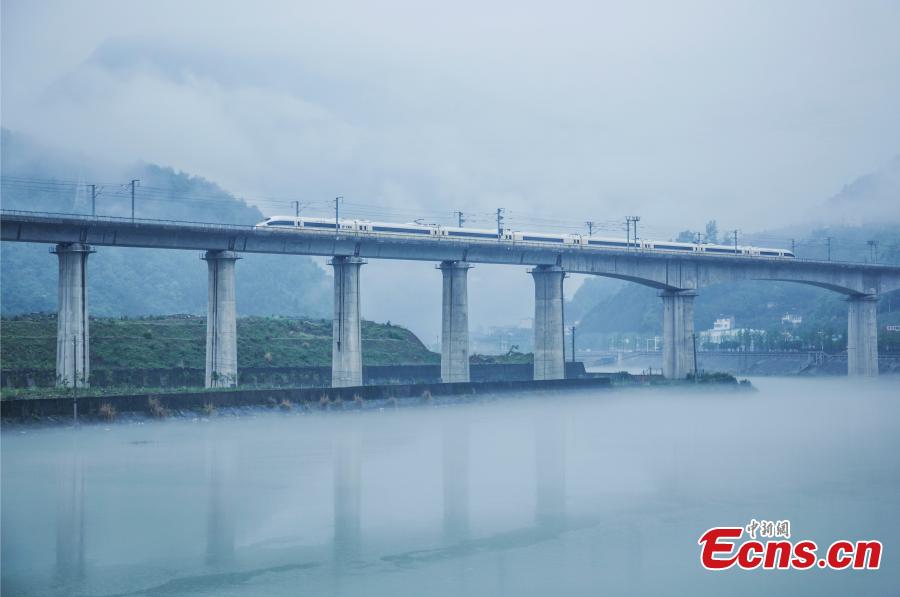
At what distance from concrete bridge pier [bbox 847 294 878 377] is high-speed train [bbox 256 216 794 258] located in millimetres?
11512

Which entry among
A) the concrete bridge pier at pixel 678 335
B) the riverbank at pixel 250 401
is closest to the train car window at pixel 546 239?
the concrete bridge pier at pixel 678 335

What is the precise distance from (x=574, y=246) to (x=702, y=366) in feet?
247

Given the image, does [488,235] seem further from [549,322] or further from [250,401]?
[250,401]

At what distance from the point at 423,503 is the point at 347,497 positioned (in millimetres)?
2607

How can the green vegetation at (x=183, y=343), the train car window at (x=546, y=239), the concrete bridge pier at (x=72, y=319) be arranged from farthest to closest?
the train car window at (x=546, y=239) → the green vegetation at (x=183, y=343) → the concrete bridge pier at (x=72, y=319)

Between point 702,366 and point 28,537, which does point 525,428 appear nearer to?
point 28,537

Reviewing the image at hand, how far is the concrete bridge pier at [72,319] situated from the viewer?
57969 mm

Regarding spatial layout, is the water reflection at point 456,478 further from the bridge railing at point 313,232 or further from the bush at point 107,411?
the bridge railing at point 313,232

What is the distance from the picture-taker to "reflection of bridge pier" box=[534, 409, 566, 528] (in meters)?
29.8

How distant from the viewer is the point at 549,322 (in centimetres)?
7944

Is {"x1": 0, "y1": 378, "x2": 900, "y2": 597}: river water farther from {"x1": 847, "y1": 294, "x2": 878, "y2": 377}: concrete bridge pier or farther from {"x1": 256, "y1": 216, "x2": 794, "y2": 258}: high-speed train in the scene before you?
{"x1": 847, "y1": 294, "x2": 878, "y2": 377}: concrete bridge pier

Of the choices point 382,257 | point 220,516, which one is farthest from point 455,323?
point 220,516

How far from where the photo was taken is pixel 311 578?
22.7 metres

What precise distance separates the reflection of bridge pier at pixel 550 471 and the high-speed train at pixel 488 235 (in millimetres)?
20950
